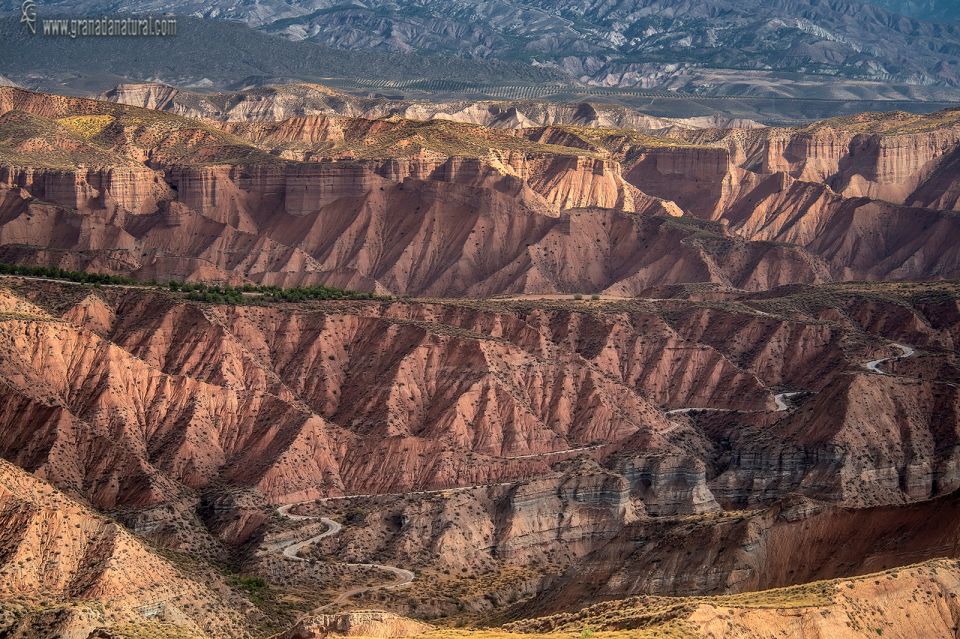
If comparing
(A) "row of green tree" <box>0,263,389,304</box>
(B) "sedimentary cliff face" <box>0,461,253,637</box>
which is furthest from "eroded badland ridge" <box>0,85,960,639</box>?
(A) "row of green tree" <box>0,263,389,304</box>

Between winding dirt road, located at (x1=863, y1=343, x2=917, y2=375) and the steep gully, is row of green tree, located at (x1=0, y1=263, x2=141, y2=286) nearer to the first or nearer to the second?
the steep gully

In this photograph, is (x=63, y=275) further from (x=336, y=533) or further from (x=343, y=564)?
(x=343, y=564)

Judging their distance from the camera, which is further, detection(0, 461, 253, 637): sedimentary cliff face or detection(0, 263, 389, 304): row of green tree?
detection(0, 263, 389, 304): row of green tree

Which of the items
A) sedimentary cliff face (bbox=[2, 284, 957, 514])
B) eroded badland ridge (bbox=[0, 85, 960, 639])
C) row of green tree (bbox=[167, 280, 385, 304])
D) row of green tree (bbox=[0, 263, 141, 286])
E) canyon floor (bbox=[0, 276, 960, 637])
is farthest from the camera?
row of green tree (bbox=[0, 263, 141, 286])

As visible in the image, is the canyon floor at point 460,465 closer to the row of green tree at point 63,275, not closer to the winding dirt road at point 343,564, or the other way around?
the winding dirt road at point 343,564

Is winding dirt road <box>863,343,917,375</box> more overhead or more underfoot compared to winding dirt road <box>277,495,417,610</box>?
more underfoot

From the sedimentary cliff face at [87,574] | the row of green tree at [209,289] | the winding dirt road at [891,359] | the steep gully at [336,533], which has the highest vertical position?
the sedimentary cliff face at [87,574]

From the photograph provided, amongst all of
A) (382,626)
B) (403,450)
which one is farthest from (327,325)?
(382,626)

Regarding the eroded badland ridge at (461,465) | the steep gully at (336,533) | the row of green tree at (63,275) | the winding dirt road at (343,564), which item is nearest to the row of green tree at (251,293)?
the eroded badland ridge at (461,465)

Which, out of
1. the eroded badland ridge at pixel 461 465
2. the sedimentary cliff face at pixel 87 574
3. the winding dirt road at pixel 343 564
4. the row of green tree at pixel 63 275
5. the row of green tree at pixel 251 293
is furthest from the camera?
the row of green tree at pixel 63 275

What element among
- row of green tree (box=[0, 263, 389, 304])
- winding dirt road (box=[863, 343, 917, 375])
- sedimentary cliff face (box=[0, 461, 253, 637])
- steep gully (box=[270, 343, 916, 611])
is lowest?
winding dirt road (box=[863, 343, 917, 375])

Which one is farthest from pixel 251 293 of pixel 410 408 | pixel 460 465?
pixel 460 465
